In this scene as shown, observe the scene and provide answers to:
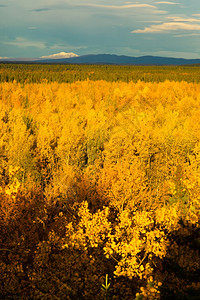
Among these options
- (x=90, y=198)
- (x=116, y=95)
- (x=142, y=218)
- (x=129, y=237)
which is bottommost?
(x=90, y=198)

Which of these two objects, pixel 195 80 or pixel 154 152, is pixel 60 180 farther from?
pixel 195 80

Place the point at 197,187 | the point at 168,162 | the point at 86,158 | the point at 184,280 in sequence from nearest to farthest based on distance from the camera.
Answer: the point at 184,280
the point at 197,187
the point at 168,162
the point at 86,158

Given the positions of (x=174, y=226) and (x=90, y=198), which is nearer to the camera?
(x=174, y=226)

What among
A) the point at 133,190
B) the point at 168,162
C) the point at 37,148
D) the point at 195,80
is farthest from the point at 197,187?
the point at 195,80

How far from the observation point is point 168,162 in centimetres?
5653

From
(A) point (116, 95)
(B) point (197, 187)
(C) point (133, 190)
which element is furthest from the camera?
(A) point (116, 95)

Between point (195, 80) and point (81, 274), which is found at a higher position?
point (195, 80)

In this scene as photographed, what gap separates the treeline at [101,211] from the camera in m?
25.8

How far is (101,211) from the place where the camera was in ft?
98.5

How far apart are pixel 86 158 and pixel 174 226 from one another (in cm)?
4228

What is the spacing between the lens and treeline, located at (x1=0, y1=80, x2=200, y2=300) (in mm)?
25844

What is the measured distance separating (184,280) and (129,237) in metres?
5.84

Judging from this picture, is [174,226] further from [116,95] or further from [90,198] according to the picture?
[116,95]

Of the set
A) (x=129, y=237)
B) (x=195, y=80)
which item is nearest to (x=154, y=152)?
(x=129, y=237)
